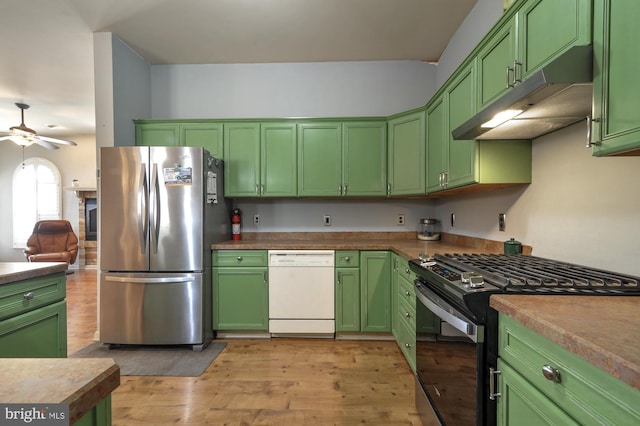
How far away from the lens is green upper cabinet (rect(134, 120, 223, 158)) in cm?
323

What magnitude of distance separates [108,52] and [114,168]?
1137 millimetres

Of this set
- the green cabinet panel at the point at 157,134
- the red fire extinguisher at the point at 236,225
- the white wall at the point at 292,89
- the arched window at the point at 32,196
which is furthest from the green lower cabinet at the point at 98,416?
the arched window at the point at 32,196

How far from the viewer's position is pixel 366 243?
3055 mm

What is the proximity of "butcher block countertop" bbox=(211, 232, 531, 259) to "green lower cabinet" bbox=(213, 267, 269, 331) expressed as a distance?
0.26 meters

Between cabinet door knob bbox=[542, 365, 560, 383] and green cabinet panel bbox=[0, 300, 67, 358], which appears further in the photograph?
green cabinet panel bbox=[0, 300, 67, 358]

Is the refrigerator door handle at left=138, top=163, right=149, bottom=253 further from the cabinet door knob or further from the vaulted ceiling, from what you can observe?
the cabinet door knob

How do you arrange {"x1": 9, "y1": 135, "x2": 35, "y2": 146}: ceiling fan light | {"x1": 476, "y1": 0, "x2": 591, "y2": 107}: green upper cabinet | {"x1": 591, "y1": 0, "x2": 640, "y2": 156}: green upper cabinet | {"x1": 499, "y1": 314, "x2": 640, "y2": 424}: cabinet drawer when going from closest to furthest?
{"x1": 499, "y1": 314, "x2": 640, "y2": 424}: cabinet drawer < {"x1": 591, "y1": 0, "x2": 640, "y2": 156}: green upper cabinet < {"x1": 476, "y1": 0, "x2": 591, "y2": 107}: green upper cabinet < {"x1": 9, "y1": 135, "x2": 35, "y2": 146}: ceiling fan light

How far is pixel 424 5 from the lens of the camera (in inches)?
101

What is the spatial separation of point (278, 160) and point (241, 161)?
1.24 feet

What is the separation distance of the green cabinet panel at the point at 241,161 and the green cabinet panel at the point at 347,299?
47.0 inches

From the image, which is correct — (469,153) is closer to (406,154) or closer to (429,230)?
(406,154)

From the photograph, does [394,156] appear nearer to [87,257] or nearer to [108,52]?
[108,52]

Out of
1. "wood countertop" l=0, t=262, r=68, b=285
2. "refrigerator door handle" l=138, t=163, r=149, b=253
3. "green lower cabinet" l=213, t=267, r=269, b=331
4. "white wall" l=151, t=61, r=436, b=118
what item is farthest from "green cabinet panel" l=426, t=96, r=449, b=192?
"wood countertop" l=0, t=262, r=68, b=285

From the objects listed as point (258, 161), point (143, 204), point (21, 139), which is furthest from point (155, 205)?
point (21, 139)
